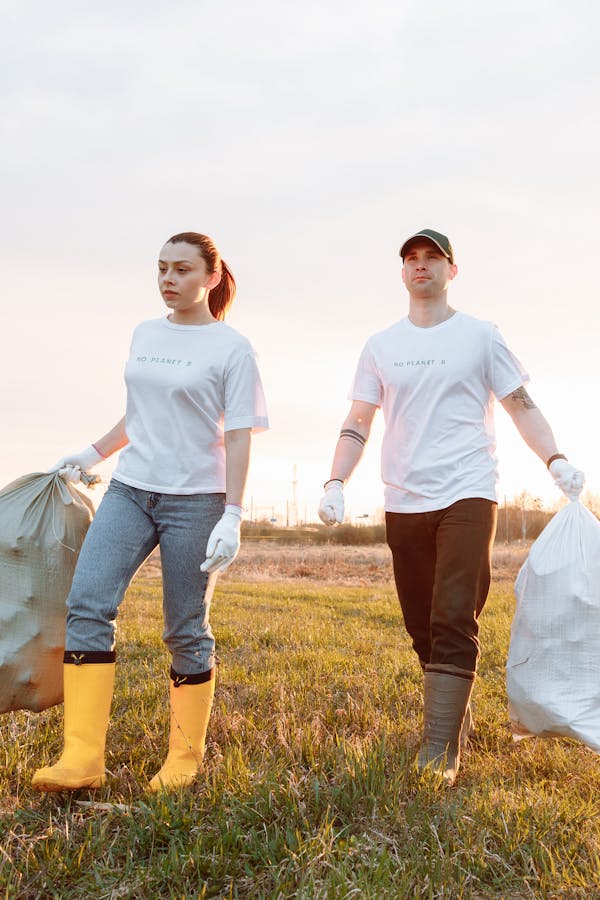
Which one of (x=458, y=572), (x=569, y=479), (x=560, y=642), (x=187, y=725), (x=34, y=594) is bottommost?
(x=187, y=725)

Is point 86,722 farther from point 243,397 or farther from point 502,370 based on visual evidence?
point 502,370

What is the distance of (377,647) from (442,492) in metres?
3.22

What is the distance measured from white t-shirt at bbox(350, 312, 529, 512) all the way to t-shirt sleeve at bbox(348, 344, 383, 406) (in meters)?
0.10

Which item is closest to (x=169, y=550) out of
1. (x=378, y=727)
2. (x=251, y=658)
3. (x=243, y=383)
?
(x=243, y=383)

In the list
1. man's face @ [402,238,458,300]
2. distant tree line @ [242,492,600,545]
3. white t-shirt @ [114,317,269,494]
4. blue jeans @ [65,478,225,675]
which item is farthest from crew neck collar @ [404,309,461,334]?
distant tree line @ [242,492,600,545]

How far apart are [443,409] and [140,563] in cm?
141

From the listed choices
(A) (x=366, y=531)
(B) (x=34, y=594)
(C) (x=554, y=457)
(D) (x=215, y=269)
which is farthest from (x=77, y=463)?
(A) (x=366, y=531)

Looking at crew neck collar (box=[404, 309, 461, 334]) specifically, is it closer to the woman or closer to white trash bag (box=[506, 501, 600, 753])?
the woman

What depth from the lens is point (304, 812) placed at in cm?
272

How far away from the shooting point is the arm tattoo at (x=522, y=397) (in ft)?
12.4

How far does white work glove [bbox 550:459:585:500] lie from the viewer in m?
3.64

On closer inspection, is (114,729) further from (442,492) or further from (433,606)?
(442,492)

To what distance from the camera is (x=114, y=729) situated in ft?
12.6

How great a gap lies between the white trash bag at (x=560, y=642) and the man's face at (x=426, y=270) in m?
1.20
